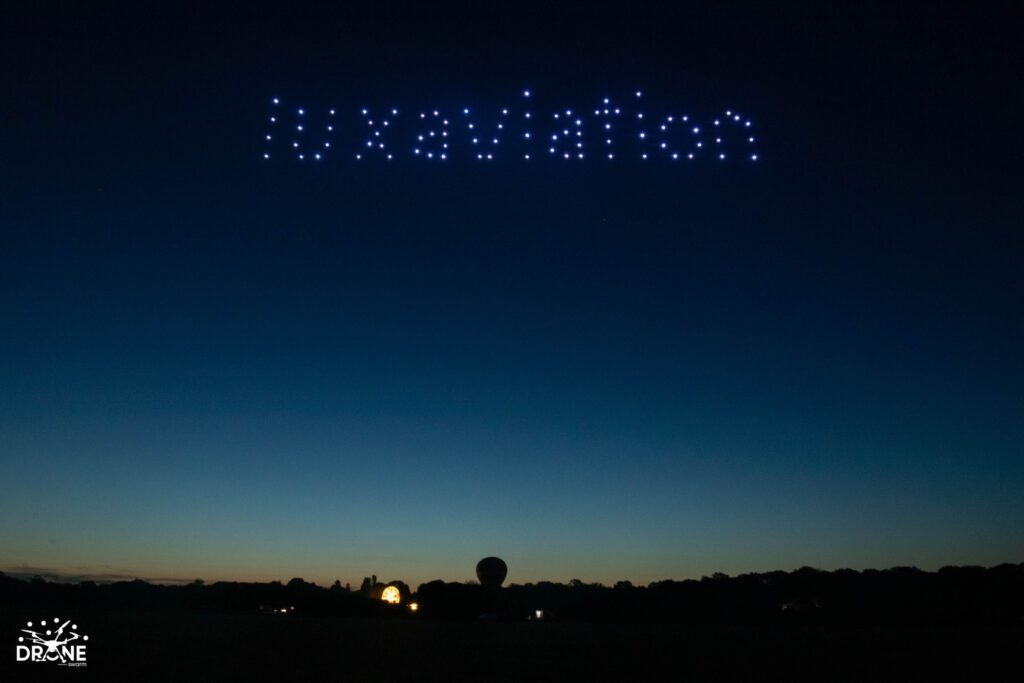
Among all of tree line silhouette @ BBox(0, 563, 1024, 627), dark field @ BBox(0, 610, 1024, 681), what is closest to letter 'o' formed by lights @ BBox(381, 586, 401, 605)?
tree line silhouette @ BBox(0, 563, 1024, 627)

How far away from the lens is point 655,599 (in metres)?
60.0

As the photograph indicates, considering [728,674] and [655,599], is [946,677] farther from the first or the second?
[655,599]

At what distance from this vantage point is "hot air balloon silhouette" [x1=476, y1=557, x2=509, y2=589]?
50.3 m

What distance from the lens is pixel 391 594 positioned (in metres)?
64.6

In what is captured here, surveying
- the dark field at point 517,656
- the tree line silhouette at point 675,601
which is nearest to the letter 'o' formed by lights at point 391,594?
the tree line silhouette at point 675,601

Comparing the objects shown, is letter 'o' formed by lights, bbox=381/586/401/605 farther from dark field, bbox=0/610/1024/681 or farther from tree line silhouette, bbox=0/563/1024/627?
dark field, bbox=0/610/1024/681

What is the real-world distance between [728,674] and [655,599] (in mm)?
47035

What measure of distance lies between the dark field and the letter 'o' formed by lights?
127 ft

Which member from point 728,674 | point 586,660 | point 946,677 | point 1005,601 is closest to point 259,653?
point 586,660

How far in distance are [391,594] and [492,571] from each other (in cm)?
1747

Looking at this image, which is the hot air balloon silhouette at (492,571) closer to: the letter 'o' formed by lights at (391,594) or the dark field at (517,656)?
the letter 'o' formed by lights at (391,594)

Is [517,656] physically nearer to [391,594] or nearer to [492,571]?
[492,571]

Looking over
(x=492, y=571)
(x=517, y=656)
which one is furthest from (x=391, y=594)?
(x=517, y=656)

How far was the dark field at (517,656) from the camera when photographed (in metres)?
14.4
